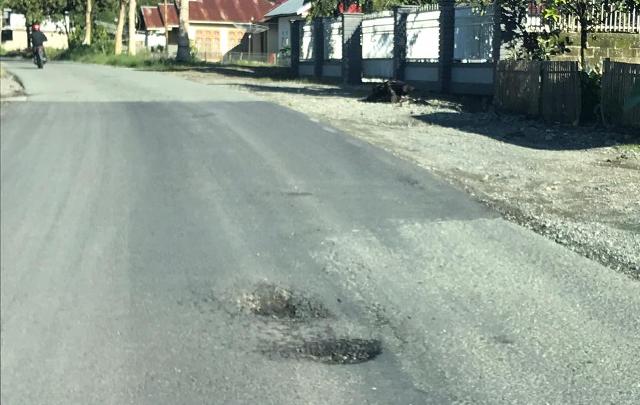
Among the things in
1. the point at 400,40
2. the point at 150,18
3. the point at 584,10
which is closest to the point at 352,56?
the point at 400,40

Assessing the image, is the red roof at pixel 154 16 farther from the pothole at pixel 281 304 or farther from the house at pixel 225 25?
the pothole at pixel 281 304

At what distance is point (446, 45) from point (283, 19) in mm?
38231

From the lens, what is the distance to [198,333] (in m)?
6.56

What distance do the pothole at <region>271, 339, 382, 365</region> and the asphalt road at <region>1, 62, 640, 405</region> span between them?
0.02 meters

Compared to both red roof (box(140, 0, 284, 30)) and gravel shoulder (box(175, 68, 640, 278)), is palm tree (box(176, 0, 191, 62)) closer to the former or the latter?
gravel shoulder (box(175, 68, 640, 278))

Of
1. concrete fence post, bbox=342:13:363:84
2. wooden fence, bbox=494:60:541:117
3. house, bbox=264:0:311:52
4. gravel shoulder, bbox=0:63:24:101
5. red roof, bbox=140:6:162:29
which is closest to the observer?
wooden fence, bbox=494:60:541:117

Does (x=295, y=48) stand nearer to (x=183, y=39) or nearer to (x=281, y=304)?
(x=183, y=39)

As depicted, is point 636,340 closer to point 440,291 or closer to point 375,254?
point 440,291

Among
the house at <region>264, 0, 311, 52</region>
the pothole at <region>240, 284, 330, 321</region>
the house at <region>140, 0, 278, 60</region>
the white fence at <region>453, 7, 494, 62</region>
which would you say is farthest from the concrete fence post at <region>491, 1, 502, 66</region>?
the house at <region>140, 0, 278, 60</region>

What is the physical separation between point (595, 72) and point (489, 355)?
509 inches

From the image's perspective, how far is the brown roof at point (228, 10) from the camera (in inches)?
2874

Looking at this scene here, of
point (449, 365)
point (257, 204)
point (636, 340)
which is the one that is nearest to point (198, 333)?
point (449, 365)

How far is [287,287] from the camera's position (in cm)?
759

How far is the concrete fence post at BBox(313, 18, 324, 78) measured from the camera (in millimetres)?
33562
